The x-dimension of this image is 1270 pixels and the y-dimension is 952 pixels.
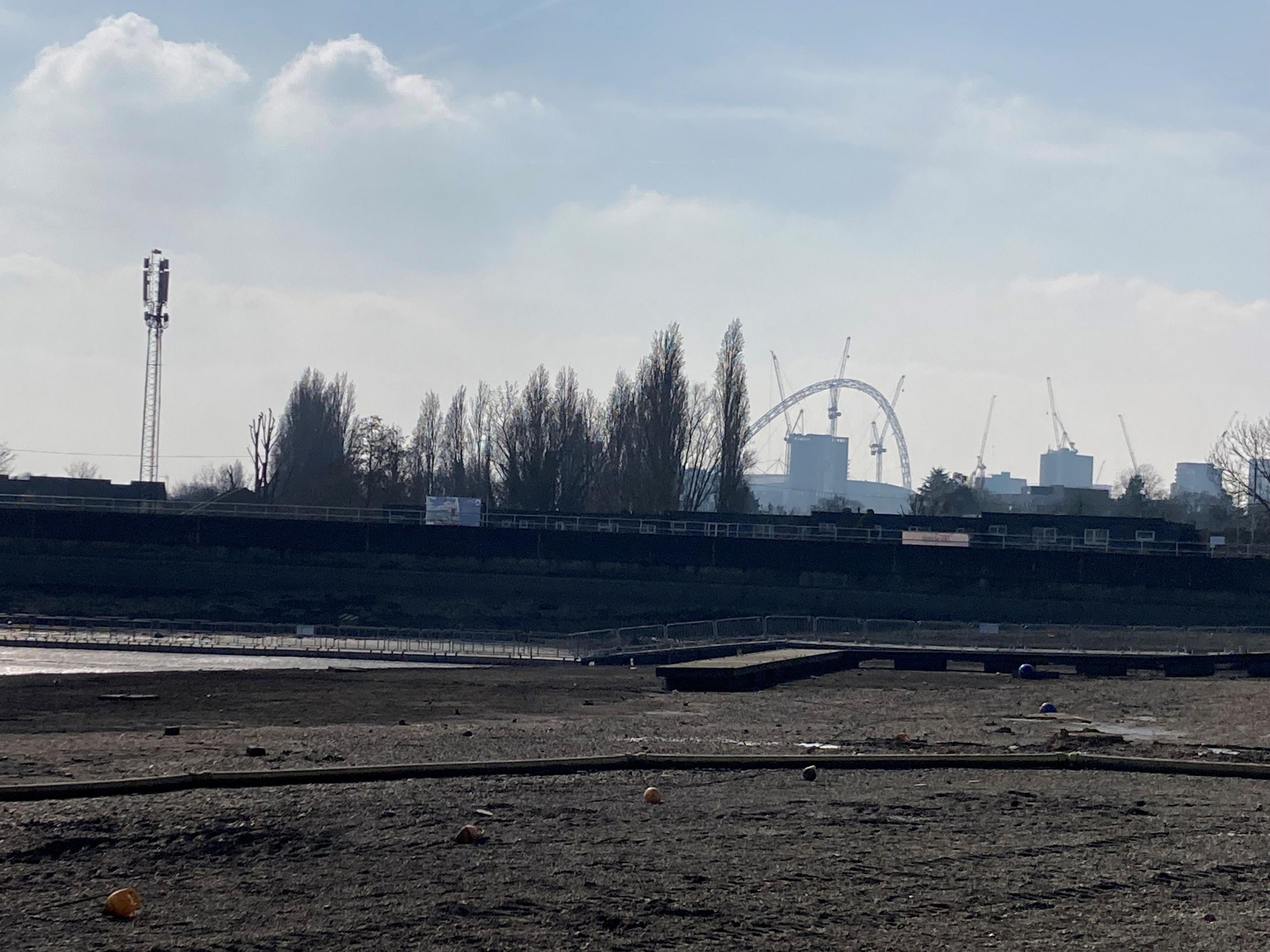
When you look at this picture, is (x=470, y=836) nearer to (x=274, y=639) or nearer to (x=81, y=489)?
(x=274, y=639)

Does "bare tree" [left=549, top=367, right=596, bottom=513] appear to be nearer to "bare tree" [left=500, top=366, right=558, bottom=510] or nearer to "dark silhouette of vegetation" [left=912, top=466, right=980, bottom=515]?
"bare tree" [left=500, top=366, right=558, bottom=510]

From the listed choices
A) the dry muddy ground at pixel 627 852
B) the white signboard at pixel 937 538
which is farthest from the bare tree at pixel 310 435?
the dry muddy ground at pixel 627 852

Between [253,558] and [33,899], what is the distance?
68066 mm

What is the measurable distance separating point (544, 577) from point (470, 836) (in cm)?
6303

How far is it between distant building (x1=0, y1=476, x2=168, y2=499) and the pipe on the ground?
93788 millimetres

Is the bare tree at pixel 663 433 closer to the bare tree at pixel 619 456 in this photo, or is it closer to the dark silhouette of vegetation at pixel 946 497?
the bare tree at pixel 619 456

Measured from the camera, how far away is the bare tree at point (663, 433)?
307ft

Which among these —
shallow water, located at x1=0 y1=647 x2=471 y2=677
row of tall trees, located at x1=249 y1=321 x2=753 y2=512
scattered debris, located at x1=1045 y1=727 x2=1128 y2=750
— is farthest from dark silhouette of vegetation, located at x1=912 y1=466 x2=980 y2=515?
scattered debris, located at x1=1045 y1=727 x2=1128 y2=750

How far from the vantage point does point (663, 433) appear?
94.0 meters

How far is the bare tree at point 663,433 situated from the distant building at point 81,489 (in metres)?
38.1

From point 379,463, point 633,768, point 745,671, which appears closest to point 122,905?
point 633,768

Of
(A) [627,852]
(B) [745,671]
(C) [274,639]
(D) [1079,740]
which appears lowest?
(C) [274,639]

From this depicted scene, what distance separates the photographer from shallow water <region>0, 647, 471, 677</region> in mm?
39906

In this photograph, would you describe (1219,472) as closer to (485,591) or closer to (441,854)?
(485,591)
